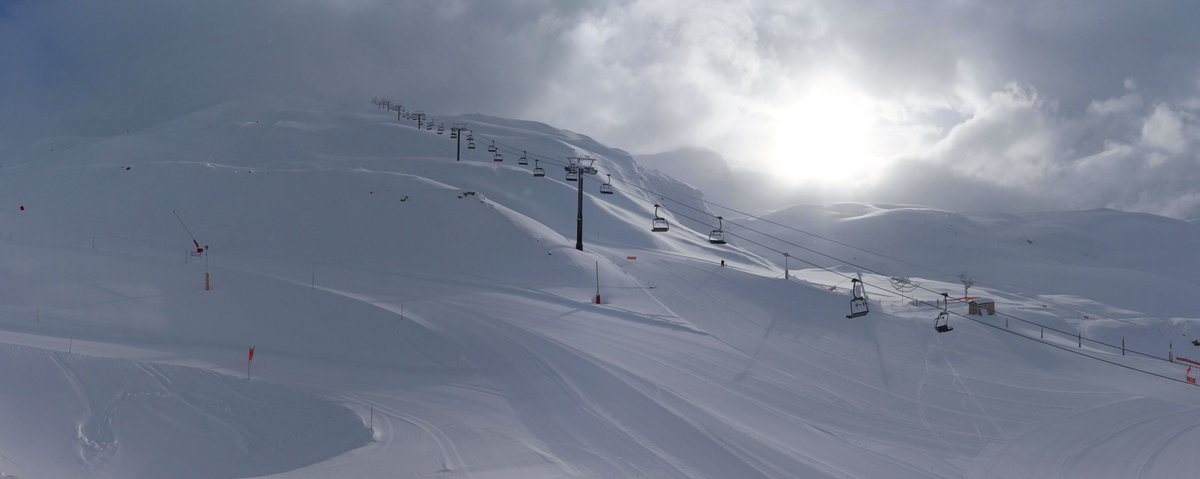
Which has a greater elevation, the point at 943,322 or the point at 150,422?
the point at 943,322

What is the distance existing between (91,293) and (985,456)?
29989mm

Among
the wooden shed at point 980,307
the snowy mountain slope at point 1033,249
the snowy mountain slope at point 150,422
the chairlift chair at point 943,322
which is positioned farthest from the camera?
the snowy mountain slope at point 1033,249

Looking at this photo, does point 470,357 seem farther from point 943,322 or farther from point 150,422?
point 943,322

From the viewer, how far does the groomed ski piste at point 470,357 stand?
16219mm

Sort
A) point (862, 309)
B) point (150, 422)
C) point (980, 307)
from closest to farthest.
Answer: point (150, 422) < point (862, 309) < point (980, 307)

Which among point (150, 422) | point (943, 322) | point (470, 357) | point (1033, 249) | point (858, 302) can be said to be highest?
point (1033, 249)

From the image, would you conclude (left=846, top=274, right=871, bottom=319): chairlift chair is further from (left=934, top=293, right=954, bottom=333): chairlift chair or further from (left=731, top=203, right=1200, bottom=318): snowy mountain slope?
(left=731, top=203, right=1200, bottom=318): snowy mountain slope

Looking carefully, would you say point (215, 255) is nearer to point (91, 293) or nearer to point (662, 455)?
point (91, 293)

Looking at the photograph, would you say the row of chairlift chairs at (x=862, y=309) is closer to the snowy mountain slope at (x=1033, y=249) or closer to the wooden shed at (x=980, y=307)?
the wooden shed at (x=980, y=307)

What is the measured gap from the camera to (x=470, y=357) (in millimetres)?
21375

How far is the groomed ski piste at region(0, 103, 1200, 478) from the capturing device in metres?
16.2

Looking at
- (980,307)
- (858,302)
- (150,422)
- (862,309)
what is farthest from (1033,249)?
(150,422)

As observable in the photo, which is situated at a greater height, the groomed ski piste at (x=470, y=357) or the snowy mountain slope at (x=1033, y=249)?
the snowy mountain slope at (x=1033, y=249)

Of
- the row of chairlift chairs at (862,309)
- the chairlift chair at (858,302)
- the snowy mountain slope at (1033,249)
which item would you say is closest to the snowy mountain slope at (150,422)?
the chairlift chair at (858,302)
